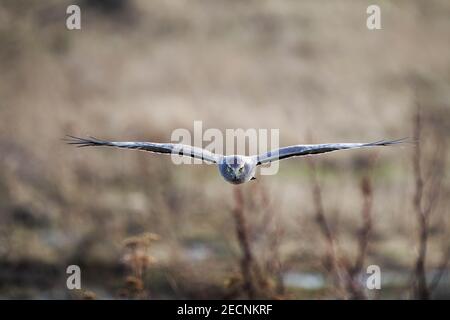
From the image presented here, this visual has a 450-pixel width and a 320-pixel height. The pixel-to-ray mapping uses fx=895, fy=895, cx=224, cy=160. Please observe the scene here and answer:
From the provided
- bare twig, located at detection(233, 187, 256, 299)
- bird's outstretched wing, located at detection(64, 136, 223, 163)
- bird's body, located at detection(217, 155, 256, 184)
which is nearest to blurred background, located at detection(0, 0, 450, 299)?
bare twig, located at detection(233, 187, 256, 299)

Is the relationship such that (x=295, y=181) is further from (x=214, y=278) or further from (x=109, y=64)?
(x=109, y=64)

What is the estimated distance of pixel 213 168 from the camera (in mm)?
20344

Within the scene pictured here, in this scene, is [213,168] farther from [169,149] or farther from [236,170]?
[236,170]

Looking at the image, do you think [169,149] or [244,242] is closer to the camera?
[169,149]

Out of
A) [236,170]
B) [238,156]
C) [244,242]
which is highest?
[238,156]

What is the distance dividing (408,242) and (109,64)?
11.2 metres

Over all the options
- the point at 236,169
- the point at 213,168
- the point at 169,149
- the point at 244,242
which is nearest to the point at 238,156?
the point at 236,169

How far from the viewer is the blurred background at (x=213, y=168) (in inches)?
557

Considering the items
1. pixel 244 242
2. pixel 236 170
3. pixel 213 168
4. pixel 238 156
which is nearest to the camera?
pixel 236 170

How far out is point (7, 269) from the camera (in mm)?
15828

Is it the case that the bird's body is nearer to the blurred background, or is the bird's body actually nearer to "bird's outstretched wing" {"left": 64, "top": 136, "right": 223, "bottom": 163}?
"bird's outstretched wing" {"left": 64, "top": 136, "right": 223, "bottom": 163}

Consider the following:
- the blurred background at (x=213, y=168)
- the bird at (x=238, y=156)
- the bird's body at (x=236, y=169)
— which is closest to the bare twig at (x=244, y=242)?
the blurred background at (x=213, y=168)

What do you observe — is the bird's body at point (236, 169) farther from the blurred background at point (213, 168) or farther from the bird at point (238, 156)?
the blurred background at point (213, 168)
